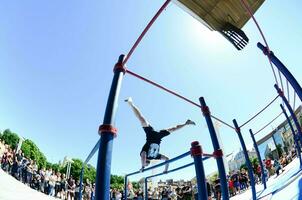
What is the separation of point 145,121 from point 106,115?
9.25 ft

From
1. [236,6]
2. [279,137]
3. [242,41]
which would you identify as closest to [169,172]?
[242,41]

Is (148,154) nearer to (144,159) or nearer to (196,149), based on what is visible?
(144,159)

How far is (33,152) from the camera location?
132 feet

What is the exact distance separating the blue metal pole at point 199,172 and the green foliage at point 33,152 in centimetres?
4011

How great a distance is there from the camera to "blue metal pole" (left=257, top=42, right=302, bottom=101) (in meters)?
3.32

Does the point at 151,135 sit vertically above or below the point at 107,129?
above

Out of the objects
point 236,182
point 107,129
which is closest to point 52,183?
point 236,182

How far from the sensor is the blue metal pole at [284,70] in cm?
332

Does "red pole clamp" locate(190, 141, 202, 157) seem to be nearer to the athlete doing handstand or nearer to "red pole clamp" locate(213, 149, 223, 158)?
"red pole clamp" locate(213, 149, 223, 158)

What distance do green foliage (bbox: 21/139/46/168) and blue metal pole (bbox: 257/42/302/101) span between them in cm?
3987

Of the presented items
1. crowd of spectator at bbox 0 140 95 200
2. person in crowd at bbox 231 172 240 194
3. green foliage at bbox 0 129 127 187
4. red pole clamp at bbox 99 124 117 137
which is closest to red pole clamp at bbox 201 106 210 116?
red pole clamp at bbox 99 124 117 137

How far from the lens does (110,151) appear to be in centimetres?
217

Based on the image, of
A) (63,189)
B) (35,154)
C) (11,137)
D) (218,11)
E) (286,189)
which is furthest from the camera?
(11,137)

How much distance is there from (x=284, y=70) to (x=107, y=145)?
287 centimetres
